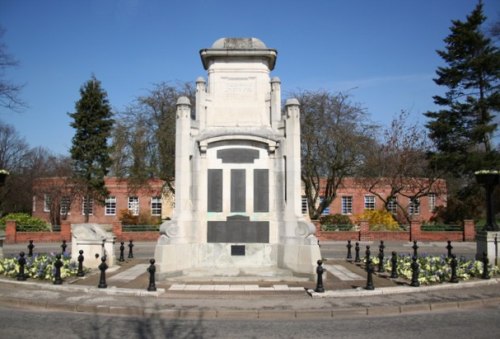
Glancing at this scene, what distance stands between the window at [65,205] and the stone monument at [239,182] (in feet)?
135

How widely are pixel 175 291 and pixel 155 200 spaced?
153 feet

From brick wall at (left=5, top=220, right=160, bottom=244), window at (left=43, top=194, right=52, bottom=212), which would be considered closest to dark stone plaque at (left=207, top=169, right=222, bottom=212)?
brick wall at (left=5, top=220, right=160, bottom=244)

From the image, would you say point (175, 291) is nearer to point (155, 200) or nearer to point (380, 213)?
point (380, 213)

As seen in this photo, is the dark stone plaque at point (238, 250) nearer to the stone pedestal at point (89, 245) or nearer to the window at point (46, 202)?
the stone pedestal at point (89, 245)

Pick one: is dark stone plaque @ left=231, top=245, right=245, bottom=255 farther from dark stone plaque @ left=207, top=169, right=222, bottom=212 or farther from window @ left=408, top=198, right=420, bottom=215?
window @ left=408, top=198, right=420, bottom=215

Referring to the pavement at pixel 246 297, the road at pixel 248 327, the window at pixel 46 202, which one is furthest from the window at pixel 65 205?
the road at pixel 248 327

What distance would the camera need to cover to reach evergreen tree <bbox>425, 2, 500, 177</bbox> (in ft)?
128

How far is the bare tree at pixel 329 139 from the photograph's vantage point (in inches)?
1574

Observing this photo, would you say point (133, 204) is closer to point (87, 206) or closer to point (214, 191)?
point (87, 206)

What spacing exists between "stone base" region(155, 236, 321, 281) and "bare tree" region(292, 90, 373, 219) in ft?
84.8

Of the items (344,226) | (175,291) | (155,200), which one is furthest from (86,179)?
(175,291)

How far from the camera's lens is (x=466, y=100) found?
40.2 meters

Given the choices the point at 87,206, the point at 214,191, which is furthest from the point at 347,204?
the point at 214,191

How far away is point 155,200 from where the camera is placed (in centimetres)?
5809
